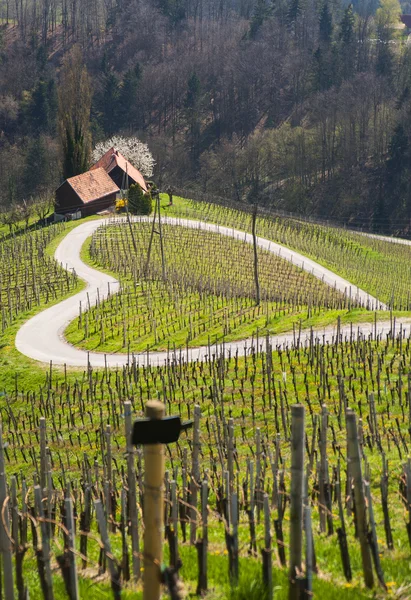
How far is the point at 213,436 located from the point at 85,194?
4674 cm

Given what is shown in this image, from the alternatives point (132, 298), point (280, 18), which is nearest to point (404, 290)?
point (132, 298)

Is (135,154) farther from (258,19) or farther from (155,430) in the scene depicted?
(155,430)

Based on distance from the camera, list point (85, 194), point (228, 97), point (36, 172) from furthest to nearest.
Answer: point (228, 97) → point (36, 172) → point (85, 194)

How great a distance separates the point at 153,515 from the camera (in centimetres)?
591

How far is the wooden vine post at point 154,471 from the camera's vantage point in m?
5.57

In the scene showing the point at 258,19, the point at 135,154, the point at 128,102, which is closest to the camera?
the point at 135,154

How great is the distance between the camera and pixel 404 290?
46.3 metres

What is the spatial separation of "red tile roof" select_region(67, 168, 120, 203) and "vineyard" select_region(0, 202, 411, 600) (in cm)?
625

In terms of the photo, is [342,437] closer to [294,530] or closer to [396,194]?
[294,530]

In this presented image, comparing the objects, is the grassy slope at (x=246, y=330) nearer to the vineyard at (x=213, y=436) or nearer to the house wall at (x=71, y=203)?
the vineyard at (x=213, y=436)

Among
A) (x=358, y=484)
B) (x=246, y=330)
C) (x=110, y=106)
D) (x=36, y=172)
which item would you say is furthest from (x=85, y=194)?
(x=358, y=484)

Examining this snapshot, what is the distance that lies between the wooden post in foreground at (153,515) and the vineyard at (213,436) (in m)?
0.07

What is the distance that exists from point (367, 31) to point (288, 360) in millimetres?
106981

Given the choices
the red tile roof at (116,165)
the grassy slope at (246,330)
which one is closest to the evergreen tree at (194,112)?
the red tile roof at (116,165)
